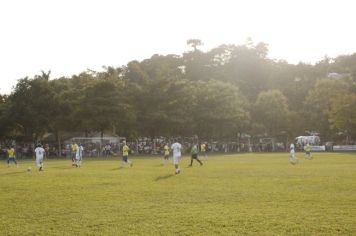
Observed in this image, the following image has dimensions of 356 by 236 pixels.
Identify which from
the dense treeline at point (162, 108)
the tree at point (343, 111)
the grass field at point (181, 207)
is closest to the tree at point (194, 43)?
the dense treeline at point (162, 108)

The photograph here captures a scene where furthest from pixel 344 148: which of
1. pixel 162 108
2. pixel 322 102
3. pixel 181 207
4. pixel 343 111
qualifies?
pixel 181 207

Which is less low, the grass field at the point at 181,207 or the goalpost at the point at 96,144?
the goalpost at the point at 96,144

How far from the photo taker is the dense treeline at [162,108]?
63.0 meters

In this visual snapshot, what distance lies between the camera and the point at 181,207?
14750 millimetres

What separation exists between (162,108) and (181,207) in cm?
5258

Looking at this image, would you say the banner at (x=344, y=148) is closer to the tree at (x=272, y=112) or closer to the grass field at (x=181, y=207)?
the tree at (x=272, y=112)

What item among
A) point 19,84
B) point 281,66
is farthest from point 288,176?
point 281,66

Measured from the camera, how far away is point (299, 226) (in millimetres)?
11680

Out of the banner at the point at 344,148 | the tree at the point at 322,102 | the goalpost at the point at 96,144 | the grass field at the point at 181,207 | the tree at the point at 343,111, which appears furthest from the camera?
the tree at the point at 322,102

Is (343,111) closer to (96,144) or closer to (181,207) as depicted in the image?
(96,144)

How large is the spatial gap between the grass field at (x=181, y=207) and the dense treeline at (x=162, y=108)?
41.1 m

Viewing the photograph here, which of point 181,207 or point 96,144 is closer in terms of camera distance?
point 181,207

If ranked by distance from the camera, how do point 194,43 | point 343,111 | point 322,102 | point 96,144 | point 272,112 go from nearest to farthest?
point 96,144
point 343,111
point 272,112
point 322,102
point 194,43

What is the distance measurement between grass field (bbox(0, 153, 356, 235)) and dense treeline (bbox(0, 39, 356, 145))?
41.1 meters
